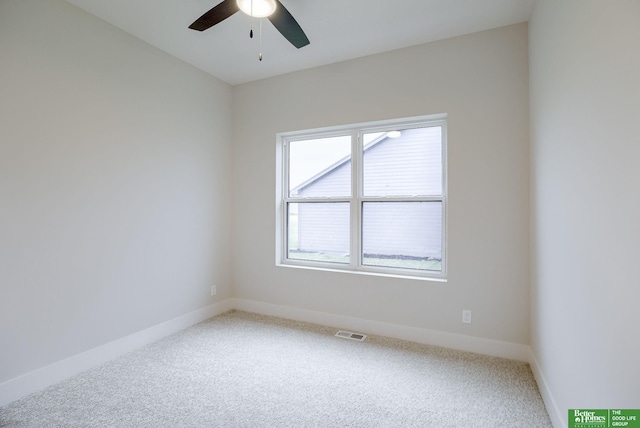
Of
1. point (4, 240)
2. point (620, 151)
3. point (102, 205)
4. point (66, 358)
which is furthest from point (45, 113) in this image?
point (620, 151)

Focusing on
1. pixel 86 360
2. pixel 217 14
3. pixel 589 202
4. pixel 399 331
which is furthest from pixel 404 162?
pixel 86 360

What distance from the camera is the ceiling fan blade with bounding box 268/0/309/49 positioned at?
1.87 m

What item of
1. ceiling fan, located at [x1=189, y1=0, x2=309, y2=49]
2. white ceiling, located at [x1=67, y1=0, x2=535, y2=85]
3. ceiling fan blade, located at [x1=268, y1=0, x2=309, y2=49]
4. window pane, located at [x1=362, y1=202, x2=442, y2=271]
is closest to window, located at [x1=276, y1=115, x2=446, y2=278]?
window pane, located at [x1=362, y1=202, x2=442, y2=271]

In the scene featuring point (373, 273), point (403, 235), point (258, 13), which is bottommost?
point (373, 273)

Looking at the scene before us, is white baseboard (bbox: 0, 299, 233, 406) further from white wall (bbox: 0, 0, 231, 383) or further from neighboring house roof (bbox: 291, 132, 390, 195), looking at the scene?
neighboring house roof (bbox: 291, 132, 390, 195)

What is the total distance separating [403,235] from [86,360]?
9.91 feet

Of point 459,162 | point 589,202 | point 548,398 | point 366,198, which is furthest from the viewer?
point 366,198

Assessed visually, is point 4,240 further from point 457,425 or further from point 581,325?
point 581,325

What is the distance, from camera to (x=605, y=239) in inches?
47.3

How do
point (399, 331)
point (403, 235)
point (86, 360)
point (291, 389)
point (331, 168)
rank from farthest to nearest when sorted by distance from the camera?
1. point (331, 168)
2. point (403, 235)
3. point (399, 331)
4. point (86, 360)
5. point (291, 389)

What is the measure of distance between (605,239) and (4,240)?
3.35 meters

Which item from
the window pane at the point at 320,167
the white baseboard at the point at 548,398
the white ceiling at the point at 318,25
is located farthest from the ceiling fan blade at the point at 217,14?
the white baseboard at the point at 548,398

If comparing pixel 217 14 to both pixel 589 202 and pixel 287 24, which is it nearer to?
pixel 287 24

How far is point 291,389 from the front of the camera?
2.15 metres
